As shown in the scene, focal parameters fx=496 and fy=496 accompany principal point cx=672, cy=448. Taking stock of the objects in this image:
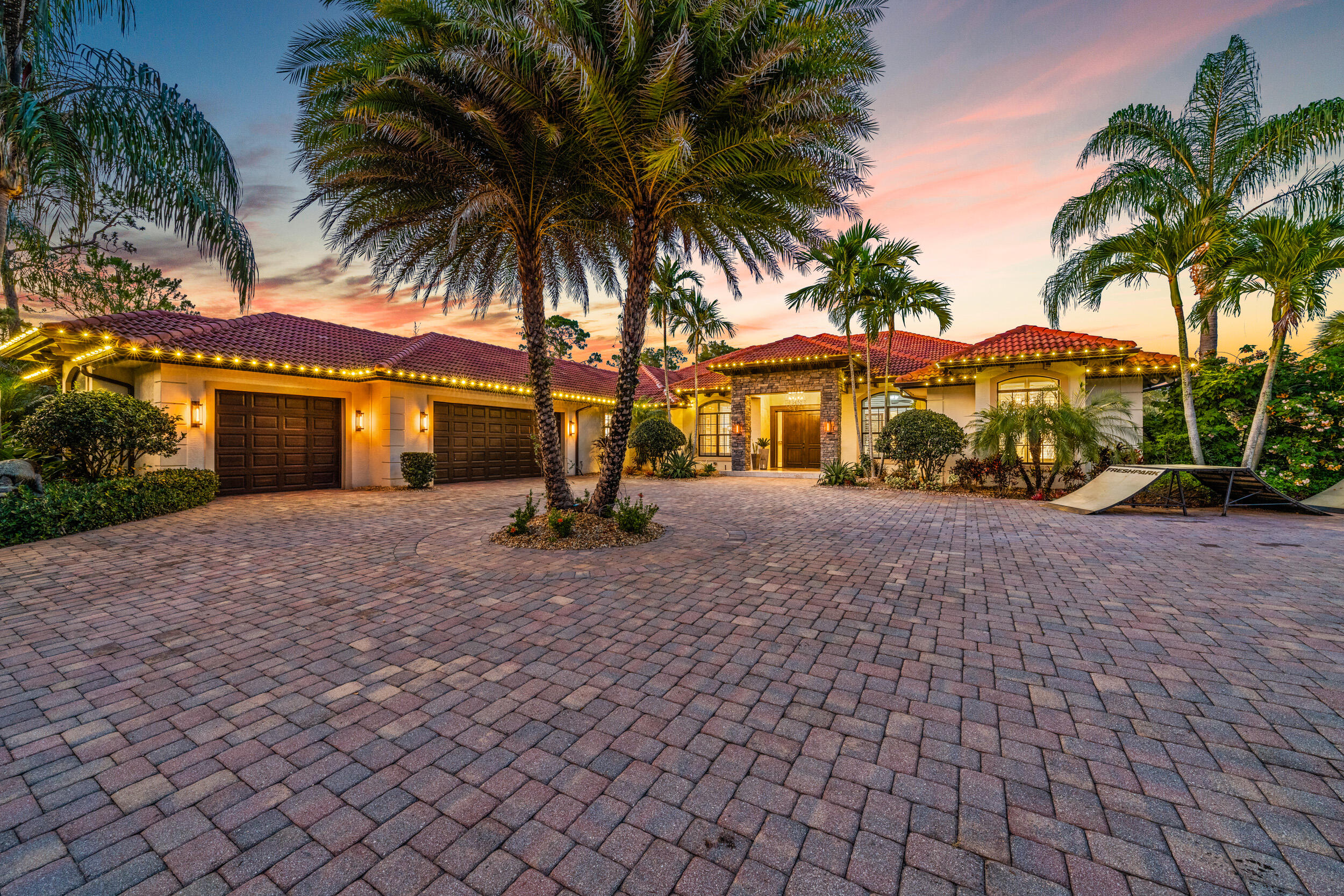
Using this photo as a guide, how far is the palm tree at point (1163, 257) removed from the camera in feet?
32.0

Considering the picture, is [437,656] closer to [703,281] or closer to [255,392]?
[255,392]

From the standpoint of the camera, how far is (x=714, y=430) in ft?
68.7

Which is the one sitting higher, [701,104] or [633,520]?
[701,104]

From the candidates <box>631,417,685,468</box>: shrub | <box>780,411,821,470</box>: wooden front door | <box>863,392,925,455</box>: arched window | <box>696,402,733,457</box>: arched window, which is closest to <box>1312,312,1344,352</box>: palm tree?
<box>863,392,925,455</box>: arched window

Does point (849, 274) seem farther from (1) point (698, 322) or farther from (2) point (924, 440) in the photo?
(1) point (698, 322)

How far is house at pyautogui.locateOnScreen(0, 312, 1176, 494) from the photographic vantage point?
1080 centimetres

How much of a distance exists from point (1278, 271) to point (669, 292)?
1379 centimetres

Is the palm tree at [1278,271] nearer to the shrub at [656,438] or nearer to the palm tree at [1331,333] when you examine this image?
the palm tree at [1331,333]

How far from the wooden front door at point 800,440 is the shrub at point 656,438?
5.85 metres

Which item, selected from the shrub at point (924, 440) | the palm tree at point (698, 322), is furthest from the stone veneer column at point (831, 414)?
the palm tree at point (698, 322)

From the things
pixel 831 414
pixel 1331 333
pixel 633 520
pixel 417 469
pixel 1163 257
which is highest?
pixel 1163 257

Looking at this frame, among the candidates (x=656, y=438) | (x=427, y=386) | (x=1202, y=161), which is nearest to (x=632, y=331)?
(x=427, y=386)

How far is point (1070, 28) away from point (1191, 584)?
9.04 meters

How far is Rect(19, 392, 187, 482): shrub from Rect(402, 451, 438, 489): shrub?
4.74 meters
